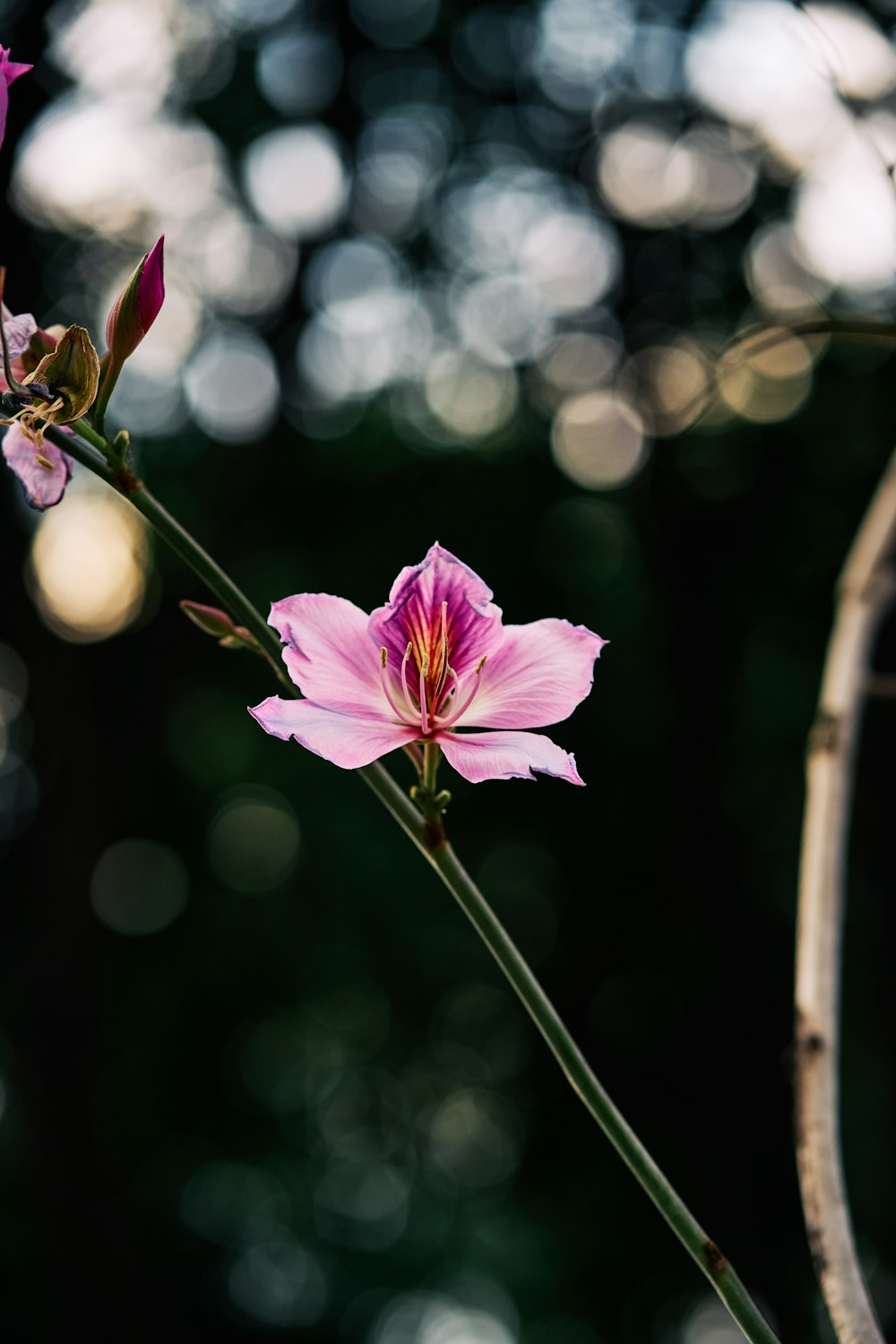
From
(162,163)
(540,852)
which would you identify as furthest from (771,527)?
(162,163)

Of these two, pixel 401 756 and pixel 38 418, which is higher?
pixel 38 418

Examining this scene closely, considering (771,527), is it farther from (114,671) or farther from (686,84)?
(114,671)

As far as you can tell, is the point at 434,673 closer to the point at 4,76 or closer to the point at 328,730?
the point at 328,730

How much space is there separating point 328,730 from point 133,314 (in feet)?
0.52

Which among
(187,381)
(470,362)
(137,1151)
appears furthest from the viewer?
(470,362)

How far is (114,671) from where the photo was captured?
5.32 metres

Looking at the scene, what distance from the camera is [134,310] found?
1.33 feet

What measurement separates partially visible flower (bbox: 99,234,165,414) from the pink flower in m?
0.10

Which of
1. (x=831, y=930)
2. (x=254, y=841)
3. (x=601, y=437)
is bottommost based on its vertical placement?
(x=254, y=841)

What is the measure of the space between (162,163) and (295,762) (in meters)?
2.68

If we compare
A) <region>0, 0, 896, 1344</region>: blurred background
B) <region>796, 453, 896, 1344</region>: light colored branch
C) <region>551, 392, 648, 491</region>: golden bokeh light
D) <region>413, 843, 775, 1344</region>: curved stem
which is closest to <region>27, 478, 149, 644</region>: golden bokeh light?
<region>0, 0, 896, 1344</region>: blurred background

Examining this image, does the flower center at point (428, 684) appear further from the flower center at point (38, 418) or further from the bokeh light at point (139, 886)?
the bokeh light at point (139, 886)

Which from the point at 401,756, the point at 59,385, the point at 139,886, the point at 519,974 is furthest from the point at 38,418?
the point at 139,886

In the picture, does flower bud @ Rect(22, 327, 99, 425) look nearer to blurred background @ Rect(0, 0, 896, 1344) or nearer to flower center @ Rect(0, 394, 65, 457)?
flower center @ Rect(0, 394, 65, 457)
